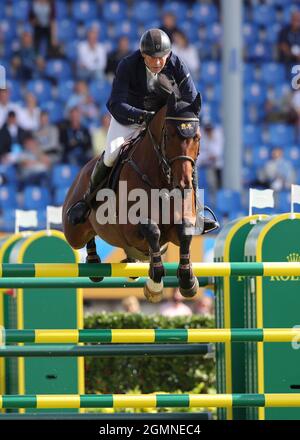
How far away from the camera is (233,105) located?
44.8 ft

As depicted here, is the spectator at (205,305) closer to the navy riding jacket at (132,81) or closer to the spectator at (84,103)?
the spectator at (84,103)

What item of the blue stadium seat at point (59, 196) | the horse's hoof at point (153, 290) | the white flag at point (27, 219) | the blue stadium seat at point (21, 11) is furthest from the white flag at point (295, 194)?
the blue stadium seat at point (21, 11)

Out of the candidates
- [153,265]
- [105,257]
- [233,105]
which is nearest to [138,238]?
[153,265]

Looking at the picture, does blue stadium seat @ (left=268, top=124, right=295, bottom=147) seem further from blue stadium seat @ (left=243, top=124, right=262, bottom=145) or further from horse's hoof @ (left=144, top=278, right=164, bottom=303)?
horse's hoof @ (left=144, top=278, right=164, bottom=303)

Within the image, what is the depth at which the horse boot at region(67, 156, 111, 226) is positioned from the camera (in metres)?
6.23

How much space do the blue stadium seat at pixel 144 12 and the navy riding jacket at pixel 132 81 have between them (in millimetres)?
11621

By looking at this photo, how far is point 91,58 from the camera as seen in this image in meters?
16.0

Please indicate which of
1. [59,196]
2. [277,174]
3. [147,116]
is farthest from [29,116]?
[147,116]

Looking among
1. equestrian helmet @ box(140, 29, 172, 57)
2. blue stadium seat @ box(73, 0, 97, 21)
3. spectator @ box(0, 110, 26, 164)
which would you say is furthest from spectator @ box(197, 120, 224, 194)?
equestrian helmet @ box(140, 29, 172, 57)

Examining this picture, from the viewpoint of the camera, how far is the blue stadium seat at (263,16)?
59.1 ft

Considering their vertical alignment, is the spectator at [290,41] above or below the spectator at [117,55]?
above
